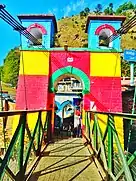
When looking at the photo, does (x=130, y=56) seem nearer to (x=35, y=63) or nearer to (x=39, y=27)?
(x=35, y=63)

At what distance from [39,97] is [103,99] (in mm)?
2296

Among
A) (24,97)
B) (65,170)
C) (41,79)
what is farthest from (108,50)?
(65,170)

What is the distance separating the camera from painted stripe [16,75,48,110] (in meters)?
11.0

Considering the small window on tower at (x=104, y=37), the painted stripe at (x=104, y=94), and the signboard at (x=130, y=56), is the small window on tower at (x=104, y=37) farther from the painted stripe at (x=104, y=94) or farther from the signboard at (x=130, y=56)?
the signboard at (x=130, y=56)

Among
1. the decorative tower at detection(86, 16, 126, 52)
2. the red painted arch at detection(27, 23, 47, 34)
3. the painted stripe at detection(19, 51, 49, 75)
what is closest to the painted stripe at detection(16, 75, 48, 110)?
the painted stripe at detection(19, 51, 49, 75)

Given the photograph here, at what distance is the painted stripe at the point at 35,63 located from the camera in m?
11.2

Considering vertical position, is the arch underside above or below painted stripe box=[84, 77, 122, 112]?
above

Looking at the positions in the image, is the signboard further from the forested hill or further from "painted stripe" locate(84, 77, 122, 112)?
the forested hill

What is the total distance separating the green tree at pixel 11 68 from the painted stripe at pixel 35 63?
2501cm

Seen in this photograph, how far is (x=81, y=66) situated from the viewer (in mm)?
11148

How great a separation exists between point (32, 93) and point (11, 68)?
27.6m

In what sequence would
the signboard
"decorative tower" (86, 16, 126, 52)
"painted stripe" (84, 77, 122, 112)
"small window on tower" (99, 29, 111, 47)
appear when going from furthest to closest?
1. "small window on tower" (99, 29, 111, 47)
2. "decorative tower" (86, 16, 126, 52)
3. "painted stripe" (84, 77, 122, 112)
4. the signboard

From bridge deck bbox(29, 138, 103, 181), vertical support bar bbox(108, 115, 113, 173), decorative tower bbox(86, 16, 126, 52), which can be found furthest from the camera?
decorative tower bbox(86, 16, 126, 52)

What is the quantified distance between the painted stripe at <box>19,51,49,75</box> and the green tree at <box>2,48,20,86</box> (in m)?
25.0
